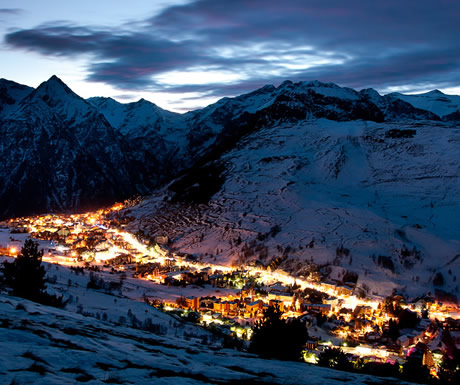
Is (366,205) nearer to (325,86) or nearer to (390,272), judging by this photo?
(390,272)

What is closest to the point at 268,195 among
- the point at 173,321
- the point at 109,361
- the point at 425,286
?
the point at 425,286

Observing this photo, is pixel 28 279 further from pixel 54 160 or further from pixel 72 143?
pixel 72 143

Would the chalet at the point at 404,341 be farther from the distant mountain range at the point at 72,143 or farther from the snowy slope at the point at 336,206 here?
the distant mountain range at the point at 72,143

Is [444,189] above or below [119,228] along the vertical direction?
above

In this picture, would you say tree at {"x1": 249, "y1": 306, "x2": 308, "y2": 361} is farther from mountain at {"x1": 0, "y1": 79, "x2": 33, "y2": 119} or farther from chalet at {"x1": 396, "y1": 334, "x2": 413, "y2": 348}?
mountain at {"x1": 0, "y1": 79, "x2": 33, "y2": 119}

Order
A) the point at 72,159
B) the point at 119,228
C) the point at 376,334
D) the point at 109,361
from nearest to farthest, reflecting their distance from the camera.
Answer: the point at 109,361
the point at 376,334
the point at 119,228
the point at 72,159

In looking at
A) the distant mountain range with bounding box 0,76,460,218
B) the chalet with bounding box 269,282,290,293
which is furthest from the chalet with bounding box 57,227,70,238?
the distant mountain range with bounding box 0,76,460,218

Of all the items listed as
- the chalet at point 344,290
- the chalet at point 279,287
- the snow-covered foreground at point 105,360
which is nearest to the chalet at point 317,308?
the chalet at point 279,287
